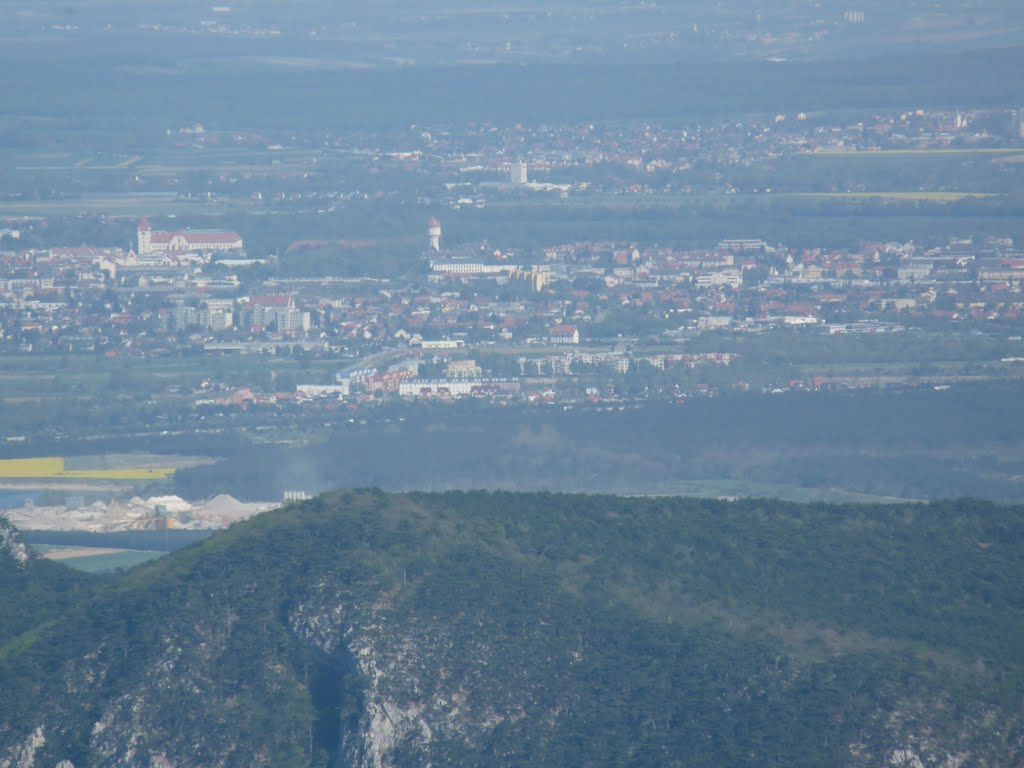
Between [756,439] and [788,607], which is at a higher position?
[788,607]

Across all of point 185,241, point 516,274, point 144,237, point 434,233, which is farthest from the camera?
point 434,233

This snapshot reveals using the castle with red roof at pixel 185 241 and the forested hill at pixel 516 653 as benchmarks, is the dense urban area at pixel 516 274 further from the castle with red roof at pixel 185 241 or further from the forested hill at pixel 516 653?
the forested hill at pixel 516 653

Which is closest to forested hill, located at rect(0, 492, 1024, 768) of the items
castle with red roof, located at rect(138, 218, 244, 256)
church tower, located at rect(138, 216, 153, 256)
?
castle with red roof, located at rect(138, 218, 244, 256)

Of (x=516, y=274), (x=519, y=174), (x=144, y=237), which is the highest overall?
(x=519, y=174)

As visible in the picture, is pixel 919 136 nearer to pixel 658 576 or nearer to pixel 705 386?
pixel 705 386

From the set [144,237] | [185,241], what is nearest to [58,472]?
[185,241]

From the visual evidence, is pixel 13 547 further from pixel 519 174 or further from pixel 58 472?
pixel 519 174

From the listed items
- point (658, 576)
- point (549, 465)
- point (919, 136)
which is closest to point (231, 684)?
point (658, 576)
